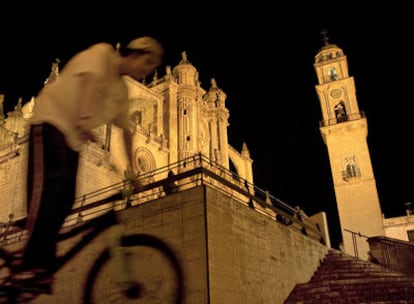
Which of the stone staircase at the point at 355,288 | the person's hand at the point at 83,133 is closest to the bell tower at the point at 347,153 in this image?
the stone staircase at the point at 355,288

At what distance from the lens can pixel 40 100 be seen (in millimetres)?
3838

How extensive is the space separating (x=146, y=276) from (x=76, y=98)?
6870 mm

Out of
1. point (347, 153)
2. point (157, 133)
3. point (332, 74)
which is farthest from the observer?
point (332, 74)

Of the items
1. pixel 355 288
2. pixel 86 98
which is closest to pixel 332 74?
pixel 355 288

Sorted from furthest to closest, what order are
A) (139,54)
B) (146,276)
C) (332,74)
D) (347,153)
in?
(332,74)
(347,153)
(146,276)
(139,54)

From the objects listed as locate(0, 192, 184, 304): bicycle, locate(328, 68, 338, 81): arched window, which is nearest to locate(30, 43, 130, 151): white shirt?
locate(0, 192, 184, 304): bicycle

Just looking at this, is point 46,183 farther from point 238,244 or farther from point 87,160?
point 87,160

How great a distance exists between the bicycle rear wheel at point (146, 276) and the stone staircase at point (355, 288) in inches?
183

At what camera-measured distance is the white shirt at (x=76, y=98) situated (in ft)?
12.1

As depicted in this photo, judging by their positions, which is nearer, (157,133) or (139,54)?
(139,54)

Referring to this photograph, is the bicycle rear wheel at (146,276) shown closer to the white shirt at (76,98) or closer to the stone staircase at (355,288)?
the stone staircase at (355,288)

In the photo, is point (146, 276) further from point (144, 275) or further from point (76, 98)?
point (76, 98)

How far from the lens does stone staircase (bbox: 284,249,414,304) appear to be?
11.5 meters

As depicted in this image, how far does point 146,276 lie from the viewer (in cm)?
952
